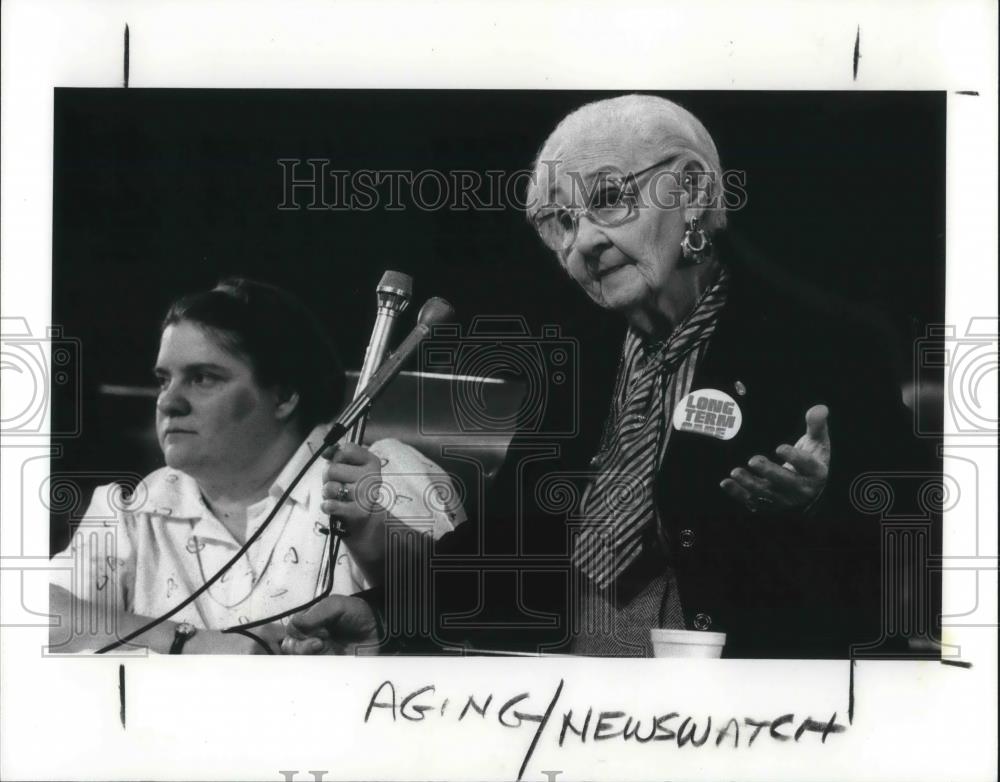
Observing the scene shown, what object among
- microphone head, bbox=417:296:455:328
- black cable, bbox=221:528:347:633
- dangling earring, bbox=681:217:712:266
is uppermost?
dangling earring, bbox=681:217:712:266

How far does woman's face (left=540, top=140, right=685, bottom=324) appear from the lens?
2906 mm

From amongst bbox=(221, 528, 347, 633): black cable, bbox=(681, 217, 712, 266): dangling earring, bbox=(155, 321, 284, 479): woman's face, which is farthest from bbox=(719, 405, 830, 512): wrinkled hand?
bbox=(155, 321, 284, 479): woman's face

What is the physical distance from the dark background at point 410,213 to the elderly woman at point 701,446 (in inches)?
3.2

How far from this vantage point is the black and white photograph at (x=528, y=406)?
2904 mm

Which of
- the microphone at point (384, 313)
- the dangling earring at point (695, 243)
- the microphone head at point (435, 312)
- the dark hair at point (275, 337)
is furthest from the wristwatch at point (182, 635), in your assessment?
the dangling earring at point (695, 243)

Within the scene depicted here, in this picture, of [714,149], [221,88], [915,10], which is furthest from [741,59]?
[221,88]

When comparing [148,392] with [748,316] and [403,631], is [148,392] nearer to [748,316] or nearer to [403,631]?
[403,631]

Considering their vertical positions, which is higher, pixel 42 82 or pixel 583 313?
pixel 42 82

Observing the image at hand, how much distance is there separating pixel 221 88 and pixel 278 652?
5.08 ft

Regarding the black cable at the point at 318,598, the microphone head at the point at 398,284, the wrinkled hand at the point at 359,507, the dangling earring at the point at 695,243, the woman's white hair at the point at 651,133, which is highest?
the woman's white hair at the point at 651,133

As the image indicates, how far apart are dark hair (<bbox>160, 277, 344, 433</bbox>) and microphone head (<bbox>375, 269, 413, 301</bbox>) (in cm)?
21

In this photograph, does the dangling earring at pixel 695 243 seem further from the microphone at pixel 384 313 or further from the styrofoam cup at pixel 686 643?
the styrofoam cup at pixel 686 643

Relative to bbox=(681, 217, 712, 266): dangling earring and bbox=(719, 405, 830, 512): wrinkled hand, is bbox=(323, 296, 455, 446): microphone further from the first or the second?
bbox=(719, 405, 830, 512): wrinkled hand

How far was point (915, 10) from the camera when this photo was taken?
294 centimetres
